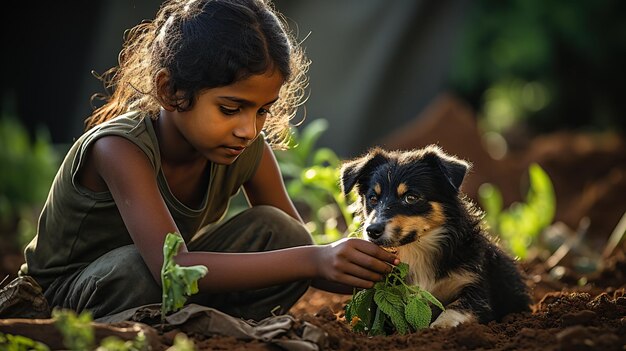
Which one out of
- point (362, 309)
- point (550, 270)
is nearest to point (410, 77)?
point (550, 270)

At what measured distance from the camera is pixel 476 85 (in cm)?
1438

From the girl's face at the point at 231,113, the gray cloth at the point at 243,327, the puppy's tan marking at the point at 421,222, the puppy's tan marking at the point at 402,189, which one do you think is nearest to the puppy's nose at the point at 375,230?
the puppy's tan marking at the point at 421,222

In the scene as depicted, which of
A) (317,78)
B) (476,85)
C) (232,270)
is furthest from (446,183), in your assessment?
(476,85)

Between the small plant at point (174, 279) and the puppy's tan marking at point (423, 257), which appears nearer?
the small plant at point (174, 279)

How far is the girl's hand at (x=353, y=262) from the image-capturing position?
3.72m

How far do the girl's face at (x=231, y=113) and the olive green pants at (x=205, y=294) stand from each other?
2.00 ft

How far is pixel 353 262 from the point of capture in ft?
12.3

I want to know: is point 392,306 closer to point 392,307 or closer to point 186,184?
point 392,307

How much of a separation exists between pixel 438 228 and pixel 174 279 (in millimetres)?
1467

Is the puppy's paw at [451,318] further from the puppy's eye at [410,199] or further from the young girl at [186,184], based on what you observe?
the puppy's eye at [410,199]

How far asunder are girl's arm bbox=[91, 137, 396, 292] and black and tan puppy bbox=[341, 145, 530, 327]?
12.4 inches

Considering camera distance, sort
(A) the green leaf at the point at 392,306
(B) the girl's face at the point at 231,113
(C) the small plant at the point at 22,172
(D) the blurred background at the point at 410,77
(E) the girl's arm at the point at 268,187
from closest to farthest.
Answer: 1. (A) the green leaf at the point at 392,306
2. (B) the girl's face at the point at 231,113
3. (E) the girl's arm at the point at 268,187
4. (C) the small plant at the point at 22,172
5. (D) the blurred background at the point at 410,77

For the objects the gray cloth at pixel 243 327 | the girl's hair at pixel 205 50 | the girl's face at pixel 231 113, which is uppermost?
the girl's hair at pixel 205 50

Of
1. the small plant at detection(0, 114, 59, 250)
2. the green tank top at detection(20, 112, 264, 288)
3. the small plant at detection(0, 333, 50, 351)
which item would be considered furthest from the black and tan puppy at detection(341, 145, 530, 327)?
the small plant at detection(0, 114, 59, 250)
